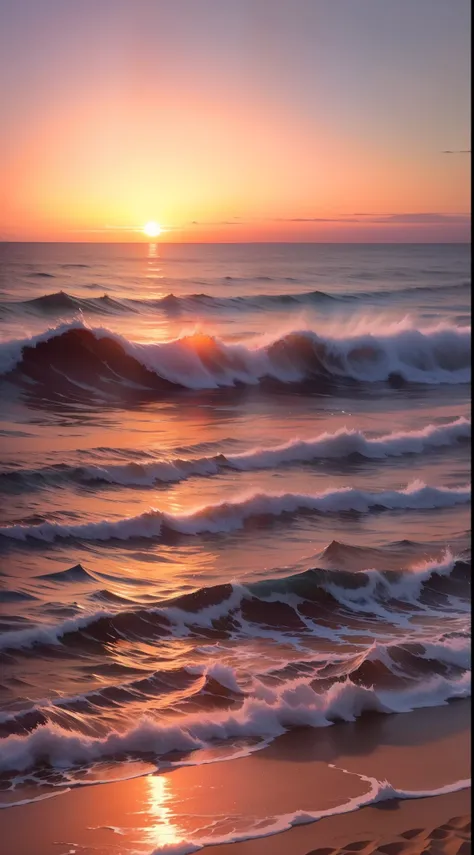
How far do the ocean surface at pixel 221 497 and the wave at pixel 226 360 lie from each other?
17 millimetres

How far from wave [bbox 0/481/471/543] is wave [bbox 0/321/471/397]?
1.52m

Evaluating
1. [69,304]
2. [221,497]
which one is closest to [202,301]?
[69,304]

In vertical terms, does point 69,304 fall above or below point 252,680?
above

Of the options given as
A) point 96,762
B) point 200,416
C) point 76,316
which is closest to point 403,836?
point 96,762

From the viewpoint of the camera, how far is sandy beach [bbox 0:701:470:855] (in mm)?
2223

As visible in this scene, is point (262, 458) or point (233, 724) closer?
point (233, 724)

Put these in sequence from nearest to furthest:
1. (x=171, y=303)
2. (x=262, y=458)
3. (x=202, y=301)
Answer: (x=262, y=458), (x=171, y=303), (x=202, y=301)

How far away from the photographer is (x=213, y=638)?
365cm

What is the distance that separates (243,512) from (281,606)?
A: 3.08ft

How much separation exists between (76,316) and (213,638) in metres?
3.81

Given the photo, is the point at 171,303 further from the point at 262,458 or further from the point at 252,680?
the point at 252,680

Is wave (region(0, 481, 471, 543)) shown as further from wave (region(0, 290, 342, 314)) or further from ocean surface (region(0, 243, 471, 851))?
wave (region(0, 290, 342, 314))

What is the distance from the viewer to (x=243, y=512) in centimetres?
479

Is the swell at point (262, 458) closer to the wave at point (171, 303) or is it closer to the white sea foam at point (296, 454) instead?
the white sea foam at point (296, 454)
